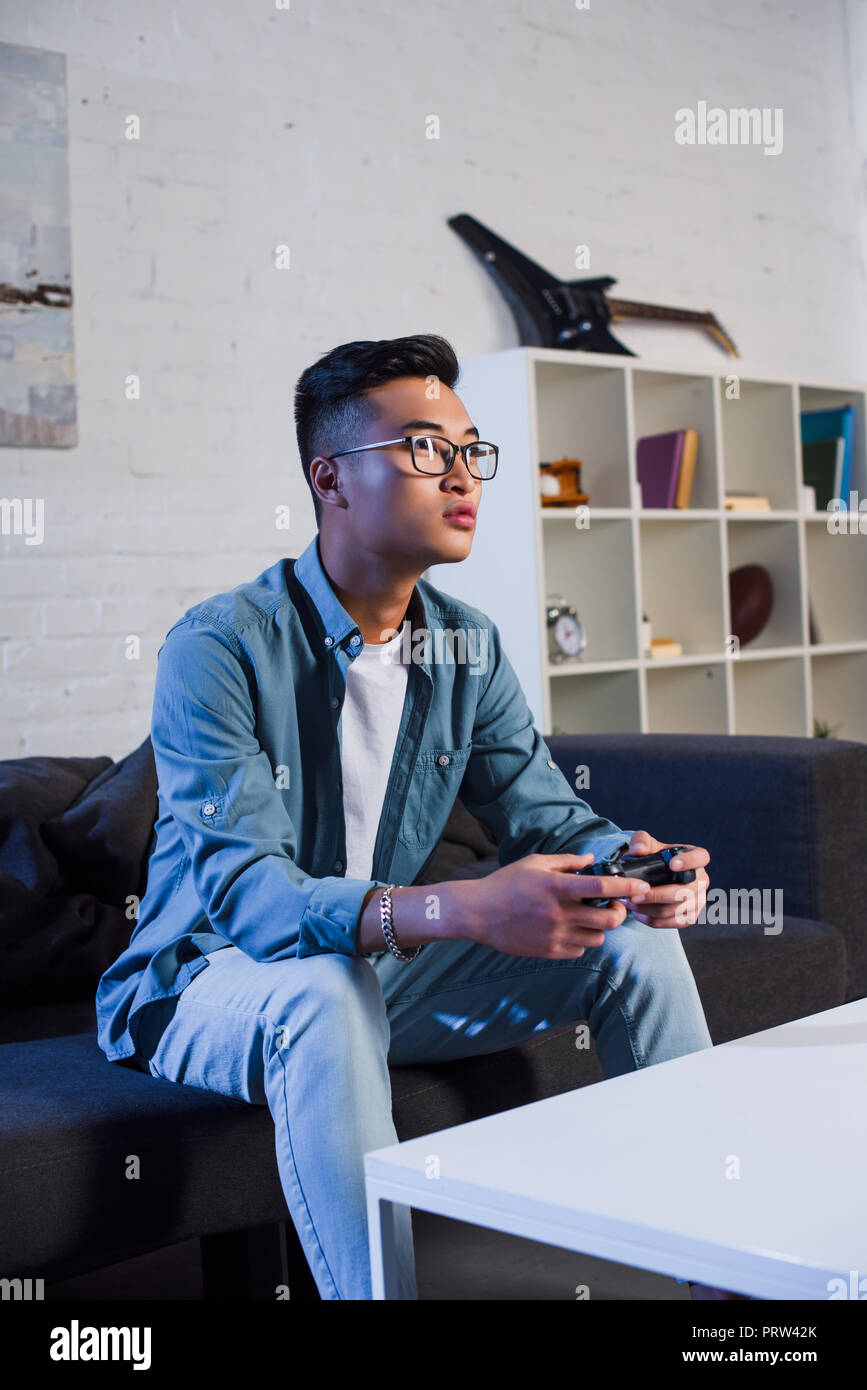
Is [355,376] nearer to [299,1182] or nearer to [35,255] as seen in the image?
[299,1182]

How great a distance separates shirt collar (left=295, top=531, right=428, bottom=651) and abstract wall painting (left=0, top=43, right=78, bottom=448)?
1.28m

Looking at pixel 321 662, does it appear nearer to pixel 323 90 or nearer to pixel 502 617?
pixel 502 617

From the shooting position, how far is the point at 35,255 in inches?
111

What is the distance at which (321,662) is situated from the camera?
1684 millimetres

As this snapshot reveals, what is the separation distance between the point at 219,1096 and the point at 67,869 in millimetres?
747

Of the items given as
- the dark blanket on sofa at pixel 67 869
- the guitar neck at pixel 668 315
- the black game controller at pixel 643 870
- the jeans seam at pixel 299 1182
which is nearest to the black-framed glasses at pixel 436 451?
the black game controller at pixel 643 870

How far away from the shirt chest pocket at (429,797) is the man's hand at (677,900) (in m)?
0.29

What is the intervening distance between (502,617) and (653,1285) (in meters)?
1.72

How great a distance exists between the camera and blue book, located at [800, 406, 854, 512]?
14.2ft

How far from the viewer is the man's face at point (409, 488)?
166cm

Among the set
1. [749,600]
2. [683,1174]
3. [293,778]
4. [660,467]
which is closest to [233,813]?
[293,778]

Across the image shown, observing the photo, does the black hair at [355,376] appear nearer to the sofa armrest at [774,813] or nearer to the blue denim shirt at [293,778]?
the blue denim shirt at [293,778]

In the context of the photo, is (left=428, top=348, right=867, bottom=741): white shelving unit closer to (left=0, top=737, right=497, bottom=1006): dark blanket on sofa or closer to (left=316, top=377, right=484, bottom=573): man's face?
(left=0, top=737, right=497, bottom=1006): dark blanket on sofa

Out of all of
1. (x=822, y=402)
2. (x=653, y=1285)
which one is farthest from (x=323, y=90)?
(x=653, y=1285)
